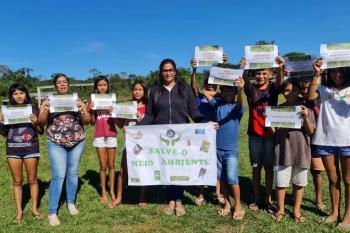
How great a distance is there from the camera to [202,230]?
17.5ft

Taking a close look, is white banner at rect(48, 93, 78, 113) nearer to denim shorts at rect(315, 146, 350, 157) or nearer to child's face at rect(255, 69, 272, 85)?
child's face at rect(255, 69, 272, 85)

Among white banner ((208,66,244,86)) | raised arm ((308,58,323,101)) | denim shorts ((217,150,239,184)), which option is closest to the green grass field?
denim shorts ((217,150,239,184))

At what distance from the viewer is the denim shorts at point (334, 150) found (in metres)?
4.94

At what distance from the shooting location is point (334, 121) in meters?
4.95

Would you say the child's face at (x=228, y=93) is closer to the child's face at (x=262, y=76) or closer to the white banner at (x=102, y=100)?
the child's face at (x=262, y=76)

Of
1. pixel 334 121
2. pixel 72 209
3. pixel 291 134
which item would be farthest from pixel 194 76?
pixel 72 209

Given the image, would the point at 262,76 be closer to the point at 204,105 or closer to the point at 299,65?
the point at 299,65

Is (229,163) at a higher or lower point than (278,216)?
higher

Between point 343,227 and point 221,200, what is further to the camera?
point 221,200

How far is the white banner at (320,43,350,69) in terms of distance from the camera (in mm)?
4707

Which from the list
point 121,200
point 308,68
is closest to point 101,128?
point 121,200

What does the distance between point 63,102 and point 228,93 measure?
247cm

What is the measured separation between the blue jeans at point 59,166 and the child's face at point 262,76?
→ 114 inches

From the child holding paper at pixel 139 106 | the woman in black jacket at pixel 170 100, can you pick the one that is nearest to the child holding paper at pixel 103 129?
the child holding paper at pixel 139 106
